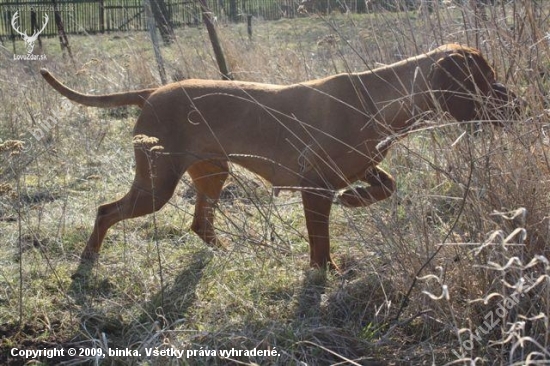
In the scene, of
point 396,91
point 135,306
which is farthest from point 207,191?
point 396,91

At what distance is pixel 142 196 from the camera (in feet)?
16.0

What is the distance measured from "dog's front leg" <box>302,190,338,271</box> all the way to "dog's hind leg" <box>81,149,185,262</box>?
837mm

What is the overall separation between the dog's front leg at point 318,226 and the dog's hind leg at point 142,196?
2.74 feet

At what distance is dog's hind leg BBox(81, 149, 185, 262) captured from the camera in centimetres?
483

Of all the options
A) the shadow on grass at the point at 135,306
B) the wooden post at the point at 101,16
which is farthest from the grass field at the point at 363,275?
the wooden post at the point at 101,16

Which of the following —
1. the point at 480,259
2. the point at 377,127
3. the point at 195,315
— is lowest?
the point at 195,315

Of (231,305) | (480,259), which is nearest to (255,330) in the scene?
(231,305)

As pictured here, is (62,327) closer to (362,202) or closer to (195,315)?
(195,315)

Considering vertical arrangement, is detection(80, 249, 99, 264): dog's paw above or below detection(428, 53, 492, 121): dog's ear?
below

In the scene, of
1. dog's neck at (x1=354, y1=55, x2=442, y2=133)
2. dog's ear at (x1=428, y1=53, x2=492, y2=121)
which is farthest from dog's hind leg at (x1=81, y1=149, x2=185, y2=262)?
dog's ear at (x1=428, y1=53, x2=492, y2=121)

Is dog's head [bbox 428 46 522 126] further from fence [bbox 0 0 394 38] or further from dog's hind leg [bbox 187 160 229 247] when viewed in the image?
fence [bbox 0 0 394 38]

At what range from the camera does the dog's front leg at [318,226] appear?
14.8 ft

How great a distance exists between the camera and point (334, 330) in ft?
11.9

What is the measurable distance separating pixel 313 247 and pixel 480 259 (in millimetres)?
1314
